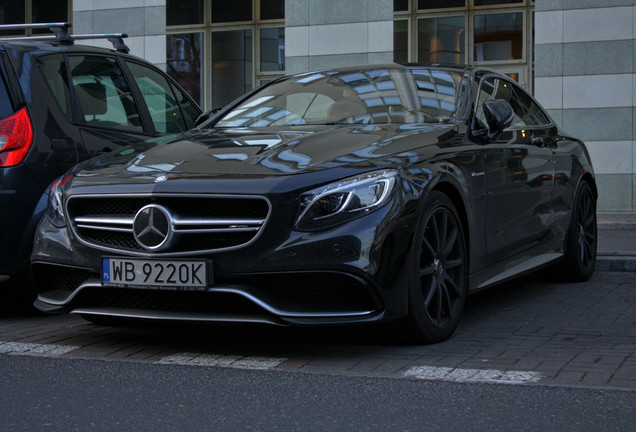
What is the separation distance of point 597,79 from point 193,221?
11515 millimetres

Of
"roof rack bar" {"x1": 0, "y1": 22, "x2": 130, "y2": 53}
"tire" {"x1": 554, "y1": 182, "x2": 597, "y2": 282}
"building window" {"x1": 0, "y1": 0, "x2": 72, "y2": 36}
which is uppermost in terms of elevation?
"building window" {"x1": 0, "y1": 0, "x2": 72, "y2": 36}

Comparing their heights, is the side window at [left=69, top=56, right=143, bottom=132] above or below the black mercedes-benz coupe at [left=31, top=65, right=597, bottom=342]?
above

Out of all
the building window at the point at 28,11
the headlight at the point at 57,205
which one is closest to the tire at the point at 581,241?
the headlight at the point at 57,205

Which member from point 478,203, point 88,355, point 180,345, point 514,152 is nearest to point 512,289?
point 514,152

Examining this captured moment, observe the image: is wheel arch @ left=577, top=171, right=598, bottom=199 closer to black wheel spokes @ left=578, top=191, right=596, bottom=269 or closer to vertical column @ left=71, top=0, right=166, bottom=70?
black wheel spokes @ left=578, top=191, right=596, bottom=269

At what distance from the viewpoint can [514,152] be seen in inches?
245

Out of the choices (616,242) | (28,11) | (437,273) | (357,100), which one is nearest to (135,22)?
(28,11)

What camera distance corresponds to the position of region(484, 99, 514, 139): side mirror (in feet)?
19.1

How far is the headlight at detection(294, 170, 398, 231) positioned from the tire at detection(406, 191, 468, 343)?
0.32 metres

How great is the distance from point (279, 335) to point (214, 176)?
1.10 m

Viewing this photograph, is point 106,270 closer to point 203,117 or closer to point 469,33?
point 203,117

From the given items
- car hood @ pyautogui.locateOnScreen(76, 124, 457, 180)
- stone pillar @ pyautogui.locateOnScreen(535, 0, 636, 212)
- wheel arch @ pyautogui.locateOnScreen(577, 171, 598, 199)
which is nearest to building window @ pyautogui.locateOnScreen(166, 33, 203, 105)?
stone pillar @ pyautogui.locateOnScreen(535, 0, 636, 212)

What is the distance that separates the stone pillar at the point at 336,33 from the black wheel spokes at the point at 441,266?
35.2 ft

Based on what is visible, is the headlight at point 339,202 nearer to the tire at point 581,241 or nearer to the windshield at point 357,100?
the windshield at point 357,100
